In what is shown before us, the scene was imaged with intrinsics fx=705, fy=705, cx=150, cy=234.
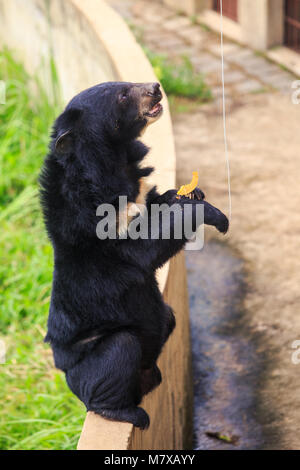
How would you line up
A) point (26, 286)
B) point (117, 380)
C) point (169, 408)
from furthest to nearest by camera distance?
point (26, 286) → point (169, 408) → point (117, 380)

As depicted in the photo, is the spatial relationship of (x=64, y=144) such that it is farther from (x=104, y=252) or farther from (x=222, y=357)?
(x=222, y=357)

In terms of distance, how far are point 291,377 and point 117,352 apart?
1780mm

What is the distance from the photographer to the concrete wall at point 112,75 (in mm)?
3238

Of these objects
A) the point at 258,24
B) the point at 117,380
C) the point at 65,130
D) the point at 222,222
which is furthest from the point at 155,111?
the point at 258,24

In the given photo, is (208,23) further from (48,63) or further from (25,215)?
(25,215)

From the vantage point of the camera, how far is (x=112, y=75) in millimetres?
5582

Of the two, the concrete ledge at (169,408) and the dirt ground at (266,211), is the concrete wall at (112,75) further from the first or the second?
the dirt ground at (266,211)

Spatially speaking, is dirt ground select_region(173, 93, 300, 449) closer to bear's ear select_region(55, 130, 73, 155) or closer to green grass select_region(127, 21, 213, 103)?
green grass select_region(127, 21, 213, 103)

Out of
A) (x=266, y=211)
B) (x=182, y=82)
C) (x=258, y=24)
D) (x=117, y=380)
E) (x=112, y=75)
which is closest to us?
(x=117, y=380)

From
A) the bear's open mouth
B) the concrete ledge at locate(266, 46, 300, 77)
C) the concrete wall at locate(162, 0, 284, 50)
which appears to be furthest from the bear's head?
the concrete wall at locate(162, 0, 284, 50)

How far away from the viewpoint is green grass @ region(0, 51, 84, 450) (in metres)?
4.38

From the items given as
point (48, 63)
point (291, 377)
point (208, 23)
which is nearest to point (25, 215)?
point (48, 63)

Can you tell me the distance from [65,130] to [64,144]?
7 cm
